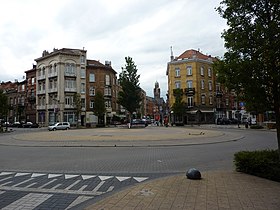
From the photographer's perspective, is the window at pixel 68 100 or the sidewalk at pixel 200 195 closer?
the sidewalk at pixel 200 195

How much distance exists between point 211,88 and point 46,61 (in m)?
41.1

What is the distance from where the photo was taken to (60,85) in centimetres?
6091

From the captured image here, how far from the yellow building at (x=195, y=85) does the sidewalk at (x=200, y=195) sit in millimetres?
55186

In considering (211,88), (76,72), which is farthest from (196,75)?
(76,72)

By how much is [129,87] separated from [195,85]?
17.5 metres

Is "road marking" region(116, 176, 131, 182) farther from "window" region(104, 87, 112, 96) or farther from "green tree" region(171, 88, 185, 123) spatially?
"window" region(104, 87, 112, 96)

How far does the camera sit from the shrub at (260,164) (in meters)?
7.18

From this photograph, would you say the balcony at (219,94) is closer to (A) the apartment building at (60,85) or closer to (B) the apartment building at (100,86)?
(B) the apartment building at (100,86)

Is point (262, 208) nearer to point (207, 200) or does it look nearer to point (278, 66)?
point (207, 200)

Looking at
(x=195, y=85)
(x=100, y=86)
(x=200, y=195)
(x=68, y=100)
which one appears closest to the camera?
(x=200, y=195)

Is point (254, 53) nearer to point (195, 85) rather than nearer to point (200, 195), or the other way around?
point (200, 195)

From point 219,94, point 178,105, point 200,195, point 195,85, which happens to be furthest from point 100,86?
point 200,195

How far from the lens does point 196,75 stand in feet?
205

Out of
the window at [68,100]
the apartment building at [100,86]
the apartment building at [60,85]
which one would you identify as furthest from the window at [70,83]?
the apartment building at [100,86]
